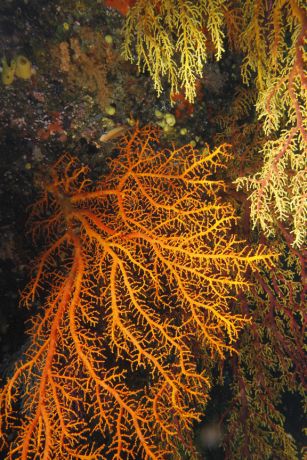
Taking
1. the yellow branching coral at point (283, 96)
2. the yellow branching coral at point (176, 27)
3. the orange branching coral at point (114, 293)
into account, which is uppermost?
the yellow branching coral at point (176, 27)

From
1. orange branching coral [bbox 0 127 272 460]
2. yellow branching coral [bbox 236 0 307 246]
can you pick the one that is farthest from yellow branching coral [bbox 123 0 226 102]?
orange branching coral [bbox 0 127 272 460]

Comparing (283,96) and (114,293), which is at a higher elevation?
(283,96)

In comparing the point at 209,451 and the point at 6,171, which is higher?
the point at 6,171

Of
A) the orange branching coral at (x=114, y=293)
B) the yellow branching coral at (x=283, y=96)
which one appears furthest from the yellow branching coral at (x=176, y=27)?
the orange branching coral at (x=114, y=293)

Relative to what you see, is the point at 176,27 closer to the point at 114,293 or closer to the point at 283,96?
the point at 283,96

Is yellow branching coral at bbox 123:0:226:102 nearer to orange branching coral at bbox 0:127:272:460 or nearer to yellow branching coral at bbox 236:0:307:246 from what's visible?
yellow branching coral at bbox 236:0:307:246

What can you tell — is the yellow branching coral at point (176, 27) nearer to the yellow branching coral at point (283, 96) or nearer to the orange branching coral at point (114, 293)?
the yellow branching coral at point (283, 96)

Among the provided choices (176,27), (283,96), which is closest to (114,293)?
(283,96)

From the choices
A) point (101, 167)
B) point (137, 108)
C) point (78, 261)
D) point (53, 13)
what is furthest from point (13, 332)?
point (53, 13)

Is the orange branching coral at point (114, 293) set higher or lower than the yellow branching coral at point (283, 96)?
lower

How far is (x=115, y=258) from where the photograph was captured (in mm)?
2535

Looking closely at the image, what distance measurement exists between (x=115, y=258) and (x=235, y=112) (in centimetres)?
207

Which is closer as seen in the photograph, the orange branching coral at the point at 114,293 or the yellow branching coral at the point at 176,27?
the orange branching coral at the point at 114,293

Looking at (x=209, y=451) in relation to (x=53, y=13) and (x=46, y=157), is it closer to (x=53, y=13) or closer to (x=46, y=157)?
(x=46, y=157)
